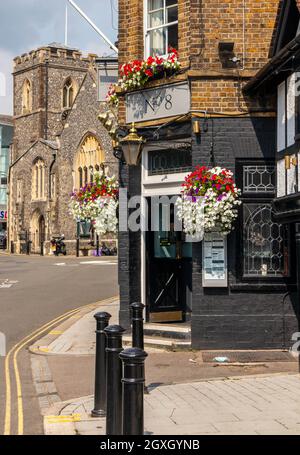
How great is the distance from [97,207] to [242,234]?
2531 millimetres

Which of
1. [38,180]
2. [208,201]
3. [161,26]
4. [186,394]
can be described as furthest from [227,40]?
[38,180]

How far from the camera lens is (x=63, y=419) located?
7051mm

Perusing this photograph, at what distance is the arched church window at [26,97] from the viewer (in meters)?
70.7

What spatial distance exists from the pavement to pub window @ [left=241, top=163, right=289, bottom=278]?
5.72 ft

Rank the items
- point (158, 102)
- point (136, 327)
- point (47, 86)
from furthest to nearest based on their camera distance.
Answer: point (47, 86) < point (158, 102) < point (136, 327)

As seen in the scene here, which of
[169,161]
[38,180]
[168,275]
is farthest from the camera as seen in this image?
[38,180]

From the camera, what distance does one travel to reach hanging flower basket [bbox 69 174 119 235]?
1149 cm

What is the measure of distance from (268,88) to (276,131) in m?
0.72

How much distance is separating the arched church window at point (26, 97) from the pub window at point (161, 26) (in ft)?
197

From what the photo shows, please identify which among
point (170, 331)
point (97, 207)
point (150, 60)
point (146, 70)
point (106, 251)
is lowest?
point (170, 331)

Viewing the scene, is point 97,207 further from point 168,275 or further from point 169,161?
point 168,275

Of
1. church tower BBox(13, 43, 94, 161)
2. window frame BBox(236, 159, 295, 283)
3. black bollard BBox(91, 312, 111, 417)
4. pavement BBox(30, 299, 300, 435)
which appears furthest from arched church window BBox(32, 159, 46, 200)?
black bollard BBox(91, 312, 111, 417)

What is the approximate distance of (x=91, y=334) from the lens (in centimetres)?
1357

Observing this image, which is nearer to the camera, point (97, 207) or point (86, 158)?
point (97, 207)
